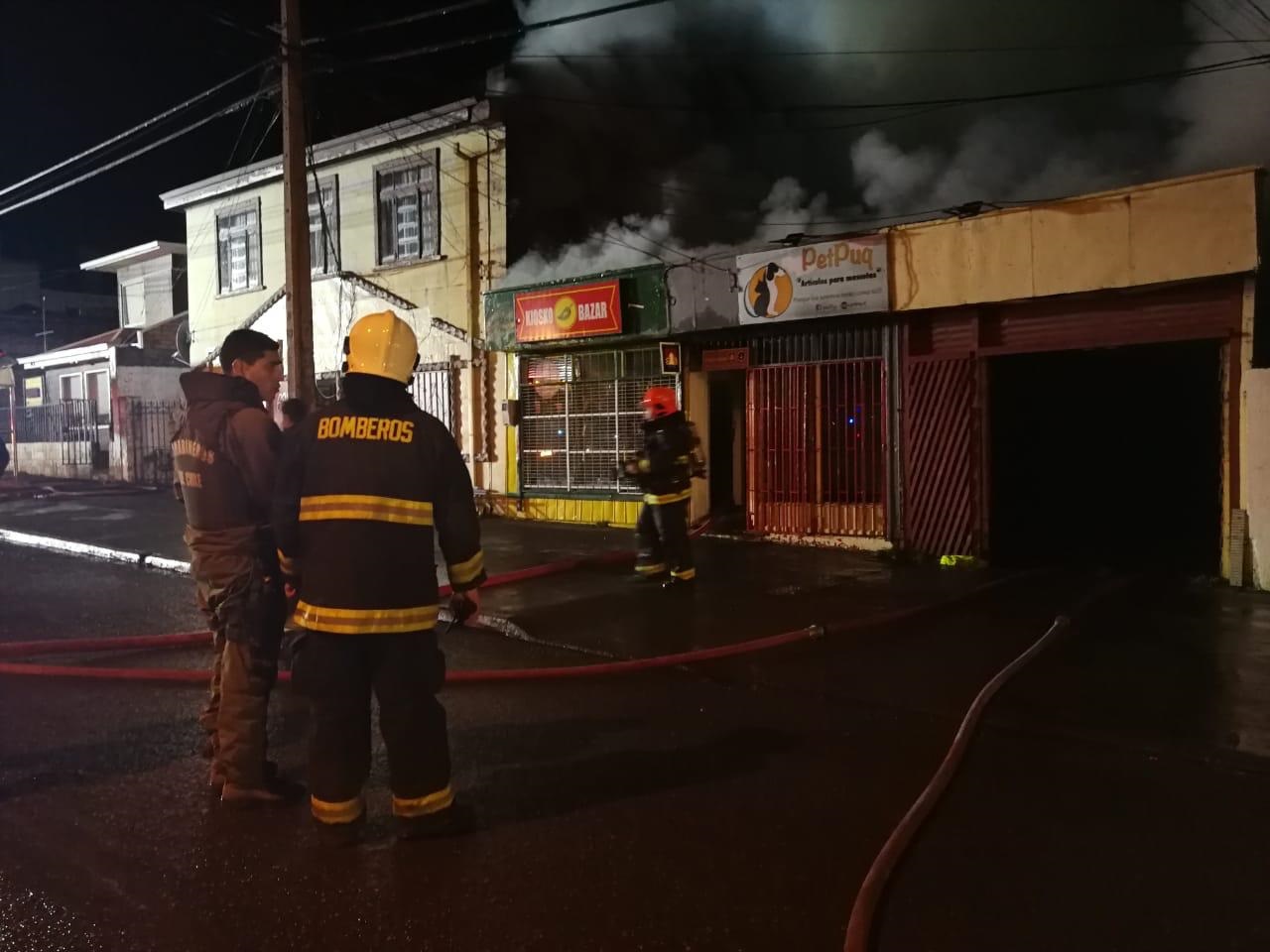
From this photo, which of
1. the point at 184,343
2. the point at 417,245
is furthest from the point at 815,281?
the point at 184,343

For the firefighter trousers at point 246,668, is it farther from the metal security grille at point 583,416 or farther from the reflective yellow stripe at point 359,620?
the metal security grille at point 583,416

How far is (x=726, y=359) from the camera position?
11.8 m

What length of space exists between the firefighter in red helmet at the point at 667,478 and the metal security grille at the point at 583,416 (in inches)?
152

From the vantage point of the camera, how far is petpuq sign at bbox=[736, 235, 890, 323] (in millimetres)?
10023

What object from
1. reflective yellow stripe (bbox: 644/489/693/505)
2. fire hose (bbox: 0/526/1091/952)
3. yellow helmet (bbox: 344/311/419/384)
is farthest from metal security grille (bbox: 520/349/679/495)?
yellow helmet (bbox: 344/311/419/384)

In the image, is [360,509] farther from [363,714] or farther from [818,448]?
[818,448]

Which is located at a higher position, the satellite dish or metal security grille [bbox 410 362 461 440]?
the satellite dish

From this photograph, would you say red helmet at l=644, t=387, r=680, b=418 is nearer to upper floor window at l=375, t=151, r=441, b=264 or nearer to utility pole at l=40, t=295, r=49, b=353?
upper floor window at l=375, t=151, r=441, b=264

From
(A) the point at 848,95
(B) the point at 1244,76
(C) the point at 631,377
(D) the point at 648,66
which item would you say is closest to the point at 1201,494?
(B) the point at 1244,76

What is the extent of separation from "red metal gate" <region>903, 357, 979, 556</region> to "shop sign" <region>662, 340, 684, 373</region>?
9.99ft

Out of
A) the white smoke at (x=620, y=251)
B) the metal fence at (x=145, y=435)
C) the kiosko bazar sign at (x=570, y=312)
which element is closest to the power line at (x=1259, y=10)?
the white smoke at (x=620, y=251)

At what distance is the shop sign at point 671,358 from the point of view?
12.0 meters

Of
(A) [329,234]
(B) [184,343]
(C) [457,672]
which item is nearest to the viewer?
(C) [457,672]

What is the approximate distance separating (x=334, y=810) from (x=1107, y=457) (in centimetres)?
1163
